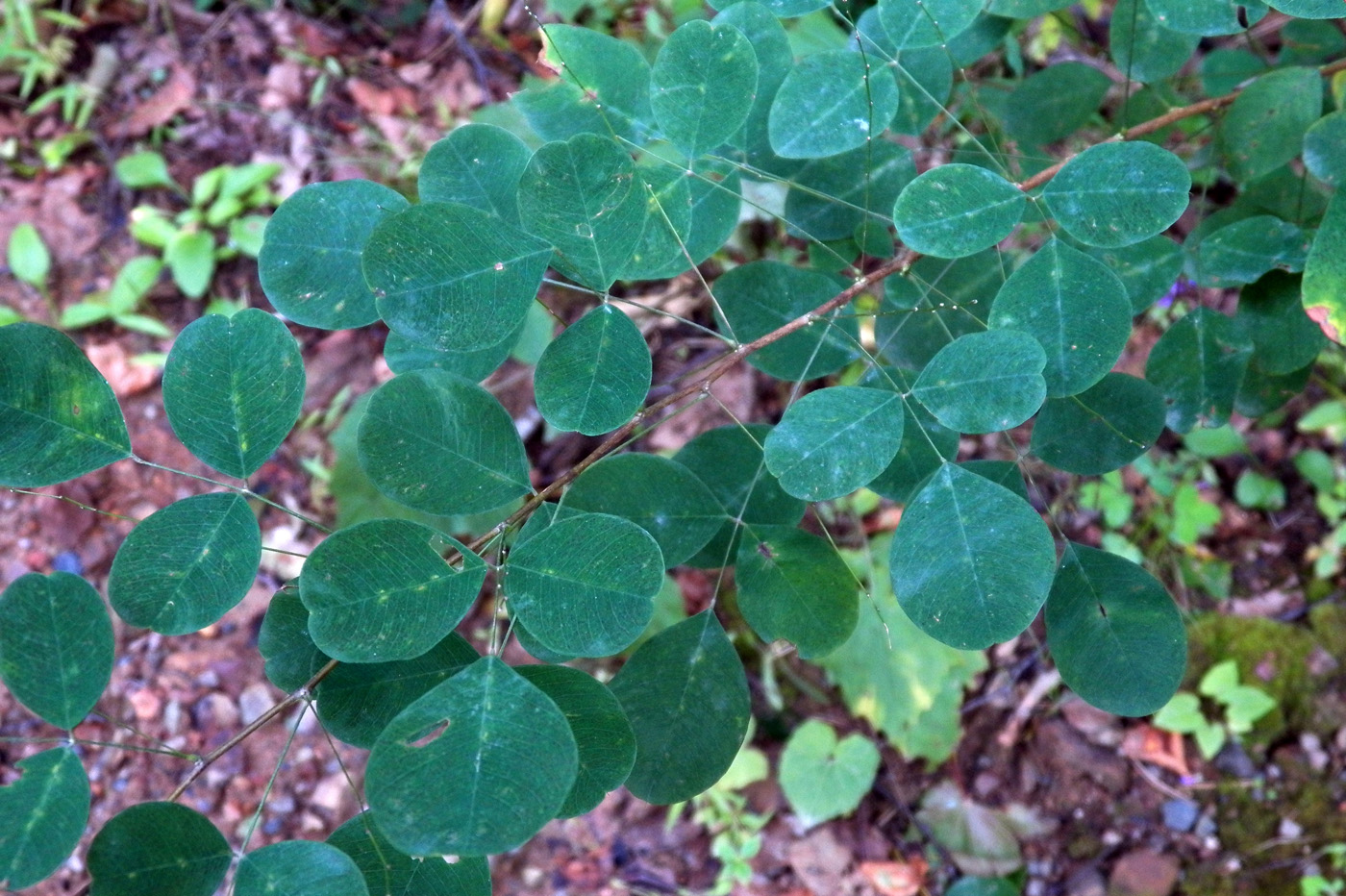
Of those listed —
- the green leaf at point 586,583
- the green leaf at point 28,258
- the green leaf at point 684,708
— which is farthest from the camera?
the green leaf at point 28,258

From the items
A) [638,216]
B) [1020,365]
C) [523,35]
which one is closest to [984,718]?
[1020,365]

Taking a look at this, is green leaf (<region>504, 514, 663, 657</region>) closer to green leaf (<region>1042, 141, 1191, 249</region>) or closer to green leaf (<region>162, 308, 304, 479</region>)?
green leaf (<region>162, 308, 304, 479</region>)

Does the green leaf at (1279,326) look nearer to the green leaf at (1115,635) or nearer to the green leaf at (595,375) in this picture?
the green leaf at (1115,635)

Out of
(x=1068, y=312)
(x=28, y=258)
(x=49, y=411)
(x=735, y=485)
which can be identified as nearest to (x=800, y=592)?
(x=735, y=485)

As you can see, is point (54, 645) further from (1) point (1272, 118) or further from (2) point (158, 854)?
(1) point (1272, 118)

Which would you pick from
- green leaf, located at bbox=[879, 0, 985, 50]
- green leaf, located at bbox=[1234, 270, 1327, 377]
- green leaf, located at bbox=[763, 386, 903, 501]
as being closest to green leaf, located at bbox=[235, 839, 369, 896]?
green leaf, located at bbox=[763, 386, 903, 501]

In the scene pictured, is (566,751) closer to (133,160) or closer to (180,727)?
(180,727)

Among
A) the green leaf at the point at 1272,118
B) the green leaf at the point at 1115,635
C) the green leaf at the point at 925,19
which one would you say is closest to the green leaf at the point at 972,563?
the green leaf at the point at 1115,635
